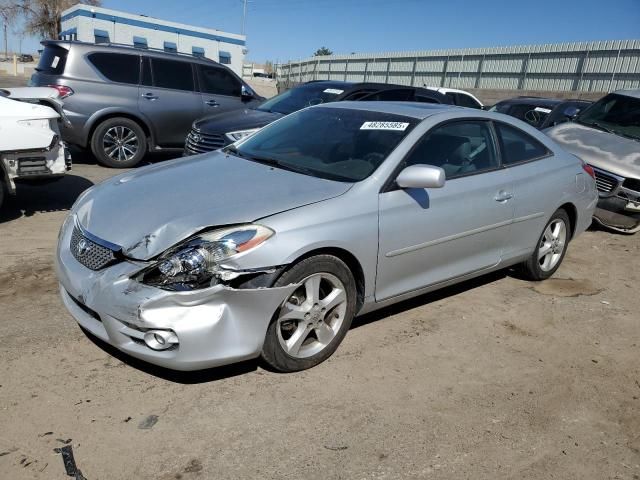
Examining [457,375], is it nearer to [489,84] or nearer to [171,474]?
[171,474]

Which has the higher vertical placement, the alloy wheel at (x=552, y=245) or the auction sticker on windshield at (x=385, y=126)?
the auction sticker on windshield at (x=385, y=126)

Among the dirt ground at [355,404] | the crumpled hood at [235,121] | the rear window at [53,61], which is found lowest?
the dirt ground at [355,404]

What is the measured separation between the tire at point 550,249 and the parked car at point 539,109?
4.94 m

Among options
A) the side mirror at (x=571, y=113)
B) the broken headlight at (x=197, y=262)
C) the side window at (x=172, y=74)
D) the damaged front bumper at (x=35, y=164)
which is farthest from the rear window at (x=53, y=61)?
the side mirror at (x=571, y=113)

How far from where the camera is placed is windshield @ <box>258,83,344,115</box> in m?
8.49

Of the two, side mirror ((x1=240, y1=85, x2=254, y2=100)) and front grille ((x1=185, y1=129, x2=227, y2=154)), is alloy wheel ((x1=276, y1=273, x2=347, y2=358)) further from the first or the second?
side mirror ((x1=240, y1=85, x2=254, y2=100))

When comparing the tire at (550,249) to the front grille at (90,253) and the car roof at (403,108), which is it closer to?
the car roof at (403,108)

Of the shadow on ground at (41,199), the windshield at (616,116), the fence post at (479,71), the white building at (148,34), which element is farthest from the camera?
the white building at (148,34)

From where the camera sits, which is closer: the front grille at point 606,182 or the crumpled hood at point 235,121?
the front grille at point 606,182

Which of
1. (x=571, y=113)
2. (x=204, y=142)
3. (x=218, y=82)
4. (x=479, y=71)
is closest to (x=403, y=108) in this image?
(x=204, y=142)

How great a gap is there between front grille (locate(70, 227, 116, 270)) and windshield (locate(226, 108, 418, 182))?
139 cm

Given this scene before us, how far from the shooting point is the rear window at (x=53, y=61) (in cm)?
876

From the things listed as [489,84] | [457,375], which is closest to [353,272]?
[457,375]

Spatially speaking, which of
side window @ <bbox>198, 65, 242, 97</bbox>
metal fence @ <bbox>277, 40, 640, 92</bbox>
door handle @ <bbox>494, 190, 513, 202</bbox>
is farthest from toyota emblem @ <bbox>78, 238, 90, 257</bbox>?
metal fence @ <bbox>277, 40, 640, 92</bbox>
